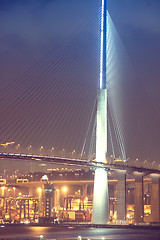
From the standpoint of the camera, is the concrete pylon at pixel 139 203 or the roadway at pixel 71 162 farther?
the concrete pylon at pixel 139 203

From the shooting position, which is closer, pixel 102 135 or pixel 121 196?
pixel 102 135

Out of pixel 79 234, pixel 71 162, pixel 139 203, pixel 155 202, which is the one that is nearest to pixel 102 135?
pixel 71 162

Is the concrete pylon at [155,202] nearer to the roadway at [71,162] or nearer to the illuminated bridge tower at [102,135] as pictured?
the roadway at [71,162]

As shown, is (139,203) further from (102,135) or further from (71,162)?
(102,135)

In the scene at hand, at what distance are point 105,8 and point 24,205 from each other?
55740mm

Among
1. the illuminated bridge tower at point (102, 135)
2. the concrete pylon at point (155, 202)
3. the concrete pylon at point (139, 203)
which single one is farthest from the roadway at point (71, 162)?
the concrete pylon at point (155, 202)

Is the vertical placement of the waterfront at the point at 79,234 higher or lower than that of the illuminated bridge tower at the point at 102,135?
lower

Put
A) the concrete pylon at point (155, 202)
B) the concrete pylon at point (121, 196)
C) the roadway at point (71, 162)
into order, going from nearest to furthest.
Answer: the roadway at point (71, 162), the concrete pylon at point (121, 196), the concrete pylon at point (155, 202)

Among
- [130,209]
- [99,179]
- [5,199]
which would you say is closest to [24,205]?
[5,199]

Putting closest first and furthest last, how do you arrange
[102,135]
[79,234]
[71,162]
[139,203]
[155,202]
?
[79,234] → [102,135] → [71,162] → [155,202] → [139,203]

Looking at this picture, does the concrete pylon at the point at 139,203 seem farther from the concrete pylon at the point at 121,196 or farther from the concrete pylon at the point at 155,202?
the concrete pylon at the point at 121,196

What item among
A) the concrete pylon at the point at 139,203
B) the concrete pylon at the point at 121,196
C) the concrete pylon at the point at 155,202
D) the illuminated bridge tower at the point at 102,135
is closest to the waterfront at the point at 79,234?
the illuminated bridge tower at the point at 102,135

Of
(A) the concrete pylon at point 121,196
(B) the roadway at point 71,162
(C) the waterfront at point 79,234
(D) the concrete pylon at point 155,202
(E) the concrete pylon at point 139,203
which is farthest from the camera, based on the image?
(E) the concrete pylon at point 139,203

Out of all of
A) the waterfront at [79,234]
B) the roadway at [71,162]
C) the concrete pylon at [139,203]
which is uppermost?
the roadway at [71,162]
